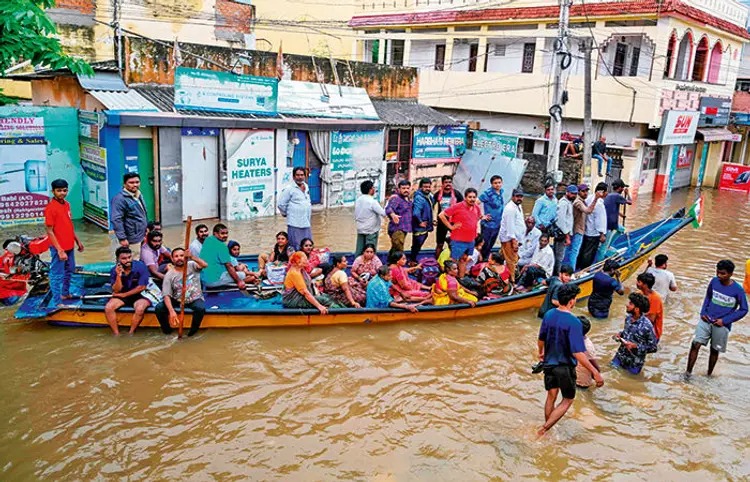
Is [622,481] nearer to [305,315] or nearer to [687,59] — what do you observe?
[305,315]

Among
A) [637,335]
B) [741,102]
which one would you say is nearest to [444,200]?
[637,335]

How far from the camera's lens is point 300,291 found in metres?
8.53

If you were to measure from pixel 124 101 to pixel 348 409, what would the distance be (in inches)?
371

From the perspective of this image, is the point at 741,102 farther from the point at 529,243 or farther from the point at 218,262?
the point at 218,262

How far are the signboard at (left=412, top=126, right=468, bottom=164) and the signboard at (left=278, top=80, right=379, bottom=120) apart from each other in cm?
199

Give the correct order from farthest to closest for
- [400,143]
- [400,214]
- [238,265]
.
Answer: [400,143] < [400,214] < [238,265]

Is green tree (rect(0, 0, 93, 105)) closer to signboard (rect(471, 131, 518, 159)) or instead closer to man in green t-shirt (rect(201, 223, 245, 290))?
man in green t-shirt (rect(201, 223, 245, 290))

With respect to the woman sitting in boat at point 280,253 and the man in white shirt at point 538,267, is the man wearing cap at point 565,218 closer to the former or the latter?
the man in white shirt at point 538,267

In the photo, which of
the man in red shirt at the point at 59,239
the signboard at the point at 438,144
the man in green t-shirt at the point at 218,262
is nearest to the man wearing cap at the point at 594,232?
the man in green t-shirt at the point at 218,262

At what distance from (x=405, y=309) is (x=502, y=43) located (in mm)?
18892

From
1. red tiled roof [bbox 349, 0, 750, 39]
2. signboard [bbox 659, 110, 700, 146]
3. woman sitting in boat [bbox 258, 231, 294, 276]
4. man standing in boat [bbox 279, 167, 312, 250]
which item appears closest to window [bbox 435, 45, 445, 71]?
red tiled roof [bbox 349, 0, 750, 39]

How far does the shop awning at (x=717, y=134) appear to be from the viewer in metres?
25.2

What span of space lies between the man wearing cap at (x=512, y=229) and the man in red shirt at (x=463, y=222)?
447 millimetres

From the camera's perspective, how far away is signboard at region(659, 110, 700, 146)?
22312 millimetres
